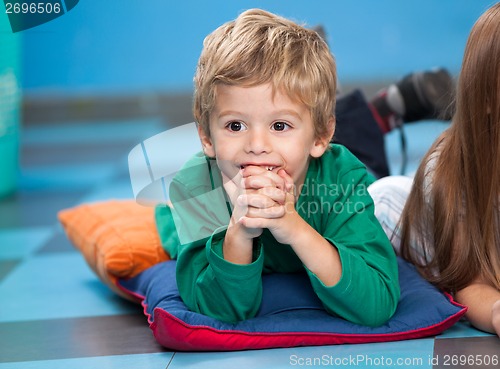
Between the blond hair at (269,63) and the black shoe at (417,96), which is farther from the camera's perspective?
the black shoe at (417,96)

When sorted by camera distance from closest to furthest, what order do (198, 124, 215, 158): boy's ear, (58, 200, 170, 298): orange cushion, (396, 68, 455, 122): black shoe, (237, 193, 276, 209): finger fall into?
(237, 193, 276, 209): finger, (198, 124, 215, 158): boy's ear, (58, 200, 170, 298): orange cushion, (396, 68, 455, 122): black shoe

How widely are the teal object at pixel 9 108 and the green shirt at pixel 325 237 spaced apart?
1338mm

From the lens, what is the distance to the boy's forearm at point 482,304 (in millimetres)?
1187

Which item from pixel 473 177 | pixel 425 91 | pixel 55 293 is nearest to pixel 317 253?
pixel 473 177

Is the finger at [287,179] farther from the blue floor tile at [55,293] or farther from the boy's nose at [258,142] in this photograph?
the blue floor tile at [55,293]

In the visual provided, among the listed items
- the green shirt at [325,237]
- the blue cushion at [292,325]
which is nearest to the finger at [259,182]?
the green shirt at [325,237]

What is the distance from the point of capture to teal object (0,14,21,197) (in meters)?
2.46

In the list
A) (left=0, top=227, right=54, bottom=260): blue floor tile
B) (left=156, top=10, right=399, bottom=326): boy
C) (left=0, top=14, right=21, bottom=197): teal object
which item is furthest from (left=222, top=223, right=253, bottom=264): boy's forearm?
(left=0, top=14, right=21, bottom=197): teal object

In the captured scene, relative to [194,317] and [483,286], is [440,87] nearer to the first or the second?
[483,286]

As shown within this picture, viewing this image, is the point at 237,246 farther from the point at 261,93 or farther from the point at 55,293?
the point at 55,293

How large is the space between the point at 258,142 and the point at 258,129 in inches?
0.9

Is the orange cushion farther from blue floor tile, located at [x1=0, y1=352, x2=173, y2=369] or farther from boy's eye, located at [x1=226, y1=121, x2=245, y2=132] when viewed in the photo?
boy's eye, located at [x1=226, y1=121, x2=245, y2=132]

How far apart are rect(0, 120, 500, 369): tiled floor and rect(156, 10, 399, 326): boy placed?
8 centimetres

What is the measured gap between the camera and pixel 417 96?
80.2 inches
